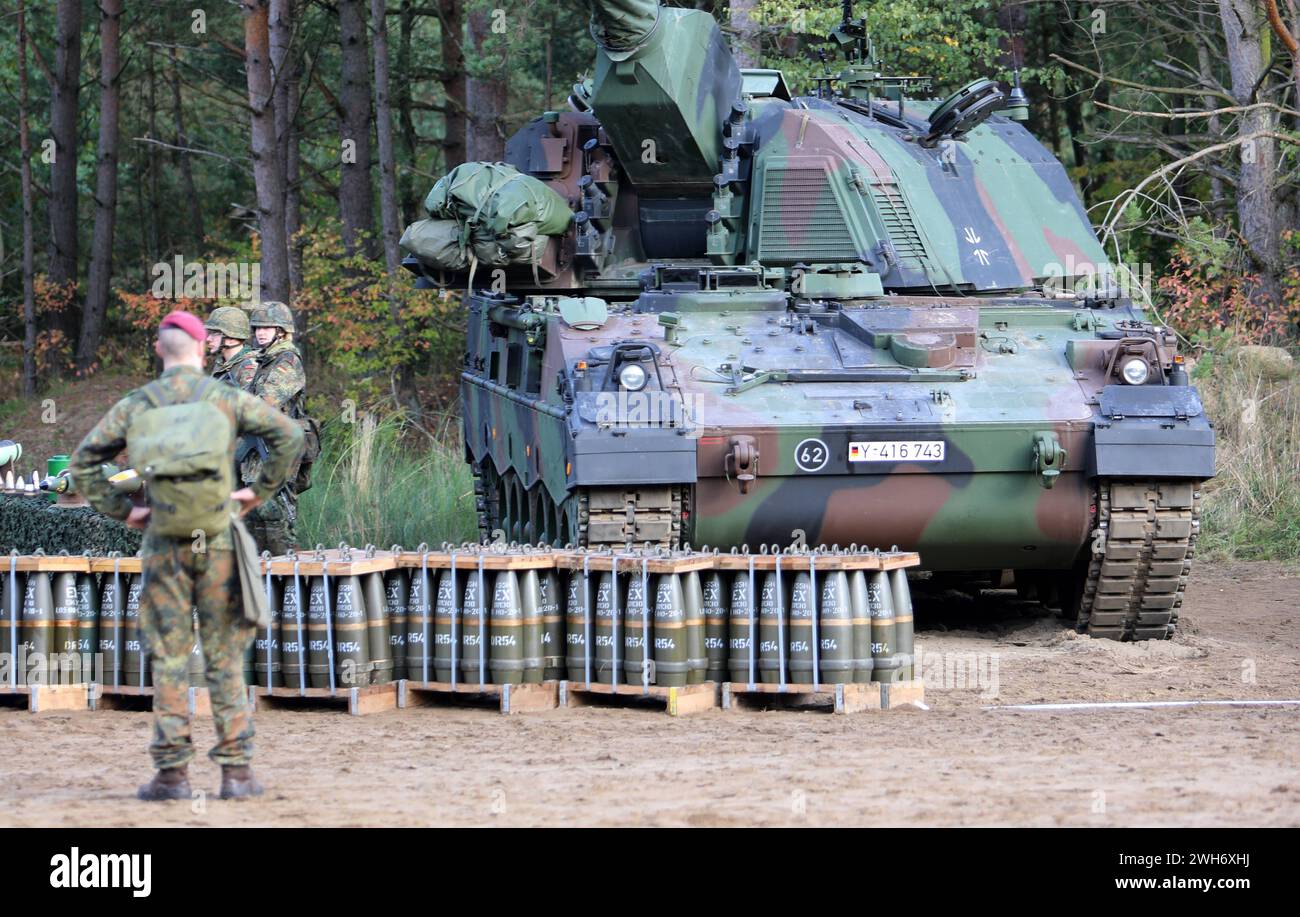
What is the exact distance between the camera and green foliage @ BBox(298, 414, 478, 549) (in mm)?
15469

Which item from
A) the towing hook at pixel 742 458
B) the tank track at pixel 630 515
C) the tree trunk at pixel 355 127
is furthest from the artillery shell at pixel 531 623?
the tree trunk at pixel 355 127

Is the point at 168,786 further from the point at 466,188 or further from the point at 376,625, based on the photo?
the point at 466,188

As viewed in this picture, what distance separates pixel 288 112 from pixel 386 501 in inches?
460

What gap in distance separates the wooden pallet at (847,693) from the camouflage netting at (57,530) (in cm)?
418

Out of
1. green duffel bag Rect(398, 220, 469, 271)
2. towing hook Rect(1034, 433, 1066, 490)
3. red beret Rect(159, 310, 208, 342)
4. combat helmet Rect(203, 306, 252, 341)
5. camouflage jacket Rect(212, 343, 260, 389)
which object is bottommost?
towing hook Rect(1034, 433, 1066, 490)

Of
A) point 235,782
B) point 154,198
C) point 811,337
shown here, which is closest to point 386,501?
point 811,337

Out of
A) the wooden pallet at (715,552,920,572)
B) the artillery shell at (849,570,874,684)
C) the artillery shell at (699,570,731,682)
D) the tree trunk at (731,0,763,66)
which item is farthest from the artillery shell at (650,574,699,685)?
the tree trunk at (731,0,763,66)

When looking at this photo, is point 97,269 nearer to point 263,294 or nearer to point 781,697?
point 263,294

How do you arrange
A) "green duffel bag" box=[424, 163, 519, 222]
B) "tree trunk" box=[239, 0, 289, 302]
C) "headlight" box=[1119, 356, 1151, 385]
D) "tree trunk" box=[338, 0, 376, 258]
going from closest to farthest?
"headlight" box=[1119, 356, 1151, 385] < "green duffel bag" box=[424, 163, 519, 222] < "tree trunk" box=[239, 0, 289, 302] < "tree trunk" box=[338, 0, 376, 258]

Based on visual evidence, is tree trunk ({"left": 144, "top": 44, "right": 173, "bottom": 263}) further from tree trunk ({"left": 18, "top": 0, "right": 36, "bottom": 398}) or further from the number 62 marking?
the number 62 marking

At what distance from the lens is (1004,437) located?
1028 centimetres

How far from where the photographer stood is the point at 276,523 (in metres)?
11.0

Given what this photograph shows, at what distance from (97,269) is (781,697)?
2094 centimetres

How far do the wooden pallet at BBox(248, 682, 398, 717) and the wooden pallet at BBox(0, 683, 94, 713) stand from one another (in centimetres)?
79
